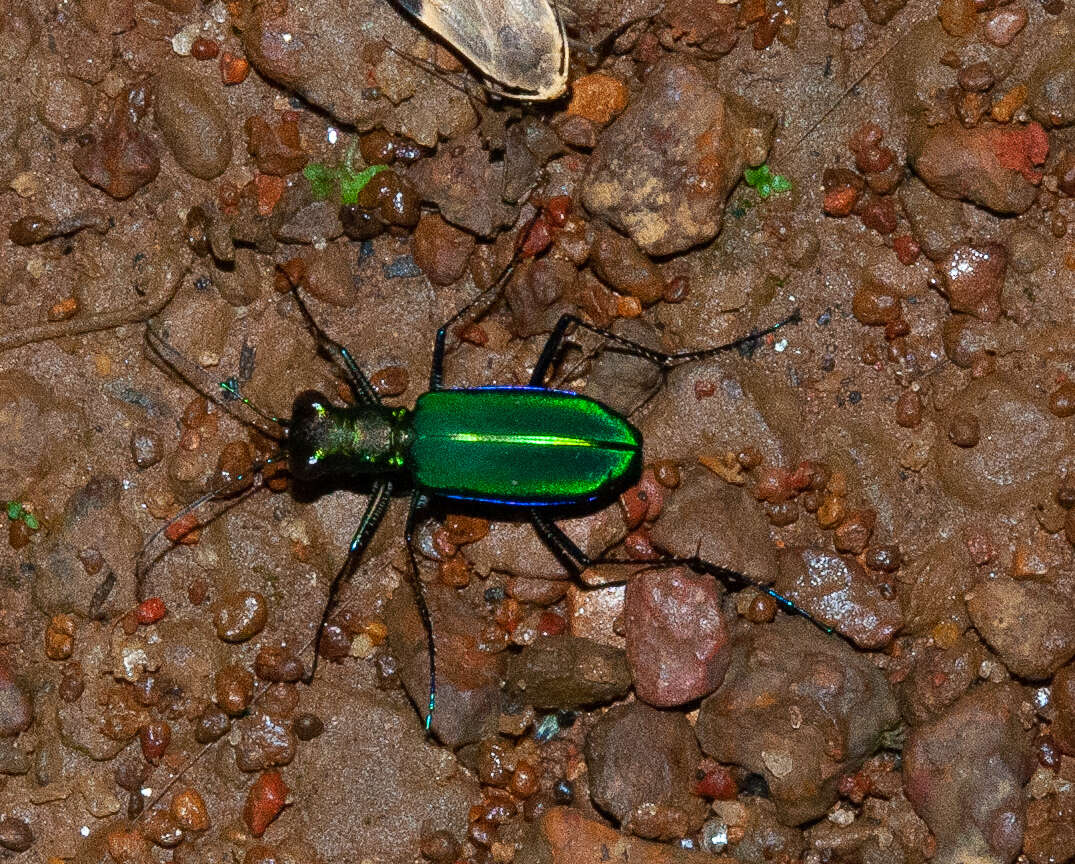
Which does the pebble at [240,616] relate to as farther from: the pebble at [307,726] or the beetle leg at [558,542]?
the beetle leg at [558,542]

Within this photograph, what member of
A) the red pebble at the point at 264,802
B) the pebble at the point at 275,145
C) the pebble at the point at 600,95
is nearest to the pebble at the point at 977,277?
the pebble at the point at 600,95

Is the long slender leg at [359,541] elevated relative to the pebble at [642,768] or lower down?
elevated

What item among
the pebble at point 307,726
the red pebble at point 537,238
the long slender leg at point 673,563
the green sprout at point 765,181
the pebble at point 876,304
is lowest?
the pebble at point 307,726

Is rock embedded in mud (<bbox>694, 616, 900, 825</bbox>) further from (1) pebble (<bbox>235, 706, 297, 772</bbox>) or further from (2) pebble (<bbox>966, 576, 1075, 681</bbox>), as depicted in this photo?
(1) pebble (<bbox>235, 706, 297, 772</bbox>)

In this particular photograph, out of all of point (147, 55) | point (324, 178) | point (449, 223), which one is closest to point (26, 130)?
point (147, 55)

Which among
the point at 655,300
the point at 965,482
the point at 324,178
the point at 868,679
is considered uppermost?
the point at 324,178

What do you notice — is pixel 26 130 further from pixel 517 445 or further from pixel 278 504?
pixel 517 445

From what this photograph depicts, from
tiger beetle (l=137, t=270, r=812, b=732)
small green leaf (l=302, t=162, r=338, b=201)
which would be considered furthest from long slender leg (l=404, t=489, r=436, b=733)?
small green leaf (l=302, t=162, r=338, b=201)
